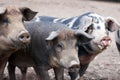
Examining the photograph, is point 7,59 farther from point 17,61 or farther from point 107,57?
point 107,57

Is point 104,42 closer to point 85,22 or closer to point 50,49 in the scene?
point 85,22

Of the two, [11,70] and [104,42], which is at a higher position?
[104,42]

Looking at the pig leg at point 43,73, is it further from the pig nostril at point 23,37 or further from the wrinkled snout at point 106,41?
the wrinkled snout at point 106,41

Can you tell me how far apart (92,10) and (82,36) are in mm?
9443

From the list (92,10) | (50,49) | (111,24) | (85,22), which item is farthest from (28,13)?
(92,10)

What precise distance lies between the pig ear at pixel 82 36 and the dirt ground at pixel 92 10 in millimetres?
1531

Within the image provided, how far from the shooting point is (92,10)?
1410cm

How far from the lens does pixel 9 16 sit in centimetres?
471

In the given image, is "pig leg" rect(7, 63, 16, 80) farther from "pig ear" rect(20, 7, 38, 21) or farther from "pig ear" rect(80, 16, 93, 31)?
"pig ear" rect(80, 16, 93, 31)

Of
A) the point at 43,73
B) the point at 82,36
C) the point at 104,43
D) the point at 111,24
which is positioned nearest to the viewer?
the point at 82,36

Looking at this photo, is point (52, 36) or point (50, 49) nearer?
point (52, 36)

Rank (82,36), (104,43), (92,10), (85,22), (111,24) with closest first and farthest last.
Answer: (82,36)
(104,43)
(85,22)
(111,24)
(92,10)

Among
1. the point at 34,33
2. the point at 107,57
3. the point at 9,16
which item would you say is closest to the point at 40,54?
the point at 34,33

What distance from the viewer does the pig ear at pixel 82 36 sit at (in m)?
4.69
